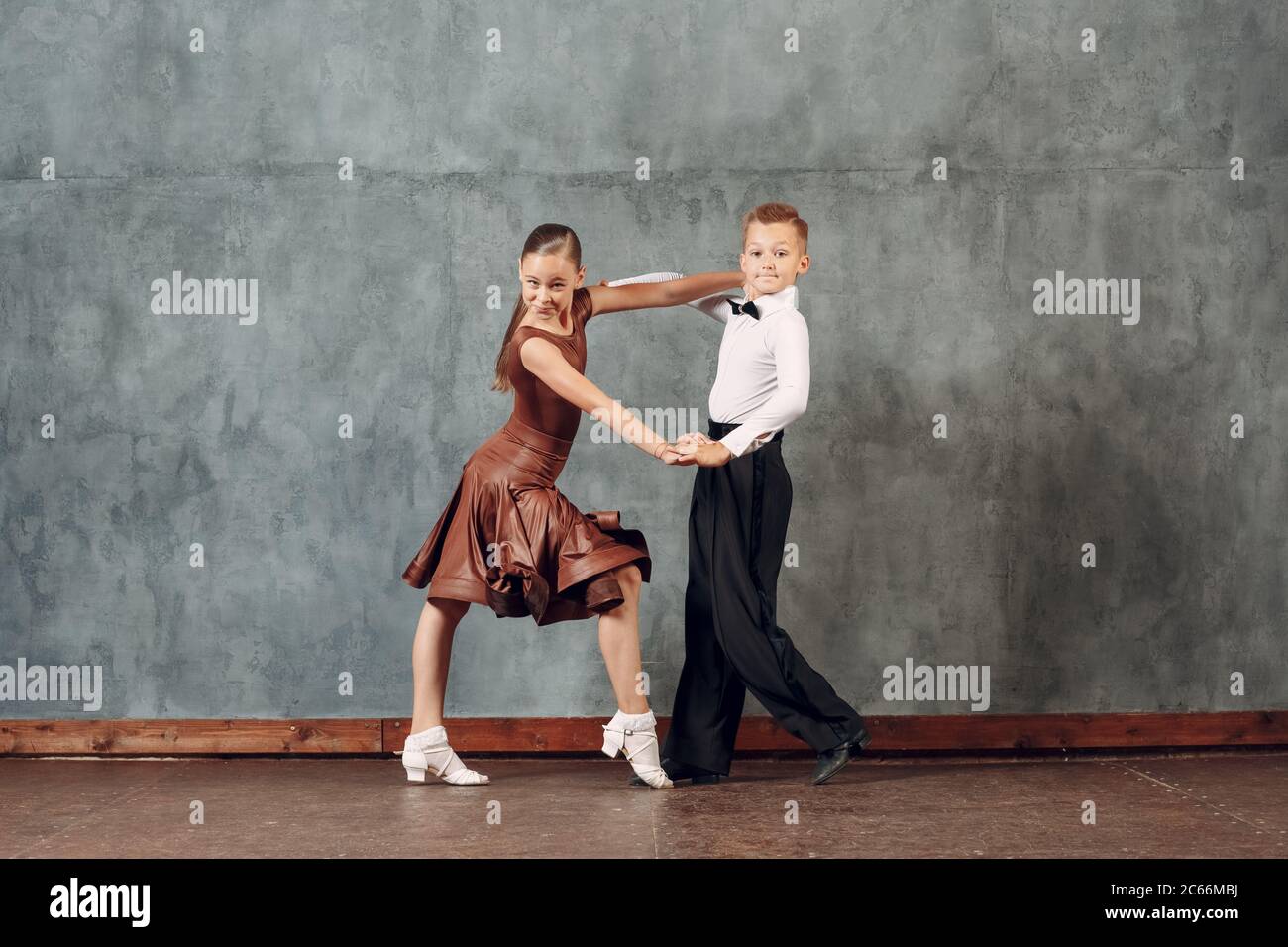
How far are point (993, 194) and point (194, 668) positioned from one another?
3322 mm

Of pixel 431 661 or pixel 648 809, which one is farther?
pixel 431 661

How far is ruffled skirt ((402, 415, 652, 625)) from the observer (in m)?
3.73

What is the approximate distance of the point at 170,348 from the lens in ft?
15.2

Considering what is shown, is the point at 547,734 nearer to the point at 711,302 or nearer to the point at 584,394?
the point at 584,394

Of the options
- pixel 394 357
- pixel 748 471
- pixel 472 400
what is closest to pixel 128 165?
pixel 394 357

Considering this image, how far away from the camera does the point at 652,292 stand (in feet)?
13.2

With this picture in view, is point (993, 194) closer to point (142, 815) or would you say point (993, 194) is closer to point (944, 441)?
point (944, 441)

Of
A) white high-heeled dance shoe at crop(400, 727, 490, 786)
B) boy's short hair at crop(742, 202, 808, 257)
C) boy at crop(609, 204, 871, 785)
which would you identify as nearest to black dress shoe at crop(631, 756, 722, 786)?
boy at crop(609, 204, 871, 785)

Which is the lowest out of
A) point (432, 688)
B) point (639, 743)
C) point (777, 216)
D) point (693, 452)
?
point (639, 743)

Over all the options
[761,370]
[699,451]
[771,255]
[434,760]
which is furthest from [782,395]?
[434,760]

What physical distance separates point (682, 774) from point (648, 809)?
1.49 feet

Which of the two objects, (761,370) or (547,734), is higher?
(761,370)

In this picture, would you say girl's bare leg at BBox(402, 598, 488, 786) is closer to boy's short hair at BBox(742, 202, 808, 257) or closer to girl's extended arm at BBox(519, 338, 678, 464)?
girl's extended arm at BBox(519, 338, 678, 464)

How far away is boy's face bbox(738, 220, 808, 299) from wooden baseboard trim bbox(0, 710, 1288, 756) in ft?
5.19
